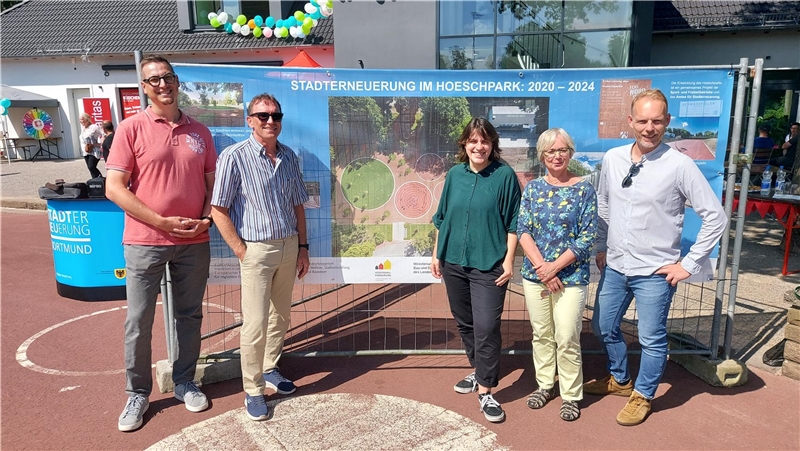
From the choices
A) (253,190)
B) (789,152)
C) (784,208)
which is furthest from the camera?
(789,152)

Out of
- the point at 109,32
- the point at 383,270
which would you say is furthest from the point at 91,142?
the point at 383,270

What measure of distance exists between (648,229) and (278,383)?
2.68 m

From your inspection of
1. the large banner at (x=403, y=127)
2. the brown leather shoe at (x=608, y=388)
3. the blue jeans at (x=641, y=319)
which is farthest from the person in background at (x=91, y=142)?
the blue jeans at (x=641, y=319)

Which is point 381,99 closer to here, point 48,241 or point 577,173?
point 577,173

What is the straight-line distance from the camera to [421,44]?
11.3m

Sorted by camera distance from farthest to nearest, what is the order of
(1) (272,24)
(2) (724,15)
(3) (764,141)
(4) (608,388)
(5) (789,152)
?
(1) (272,24) → (2) (724,15) → (5) (789,152) → (3) (764,141) → (4) (608,388)

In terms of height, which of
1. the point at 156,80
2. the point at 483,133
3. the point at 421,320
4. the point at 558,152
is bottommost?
the point at 421,320

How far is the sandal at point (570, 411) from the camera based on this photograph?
11.3 feet

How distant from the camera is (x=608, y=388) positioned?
379 centimetres

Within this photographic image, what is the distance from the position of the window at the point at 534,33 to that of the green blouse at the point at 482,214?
27.5 feet

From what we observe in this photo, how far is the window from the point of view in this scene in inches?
416

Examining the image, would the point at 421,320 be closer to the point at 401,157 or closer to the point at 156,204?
the point at 401,157

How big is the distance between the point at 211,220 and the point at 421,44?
886 centimetres

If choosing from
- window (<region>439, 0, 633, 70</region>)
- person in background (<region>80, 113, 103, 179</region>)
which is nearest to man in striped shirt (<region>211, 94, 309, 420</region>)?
window (<region>439, 0, 633, 70</region>)
